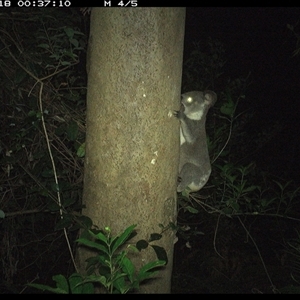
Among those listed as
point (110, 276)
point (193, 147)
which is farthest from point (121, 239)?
point (193, 147)

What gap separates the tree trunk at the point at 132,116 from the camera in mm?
1762

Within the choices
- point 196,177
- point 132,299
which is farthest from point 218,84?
point 132,299

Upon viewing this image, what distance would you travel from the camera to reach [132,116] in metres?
1.77

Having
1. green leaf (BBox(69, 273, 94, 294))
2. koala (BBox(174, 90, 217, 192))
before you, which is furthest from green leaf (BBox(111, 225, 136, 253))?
koala (BBox(174, 90, 217, 192))

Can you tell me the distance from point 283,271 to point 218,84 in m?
3.87

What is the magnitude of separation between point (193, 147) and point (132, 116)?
214 centimetres

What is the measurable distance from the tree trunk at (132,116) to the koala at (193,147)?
1821mm

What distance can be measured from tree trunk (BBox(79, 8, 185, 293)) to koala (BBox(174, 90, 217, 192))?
1.82 m

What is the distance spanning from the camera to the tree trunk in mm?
1762

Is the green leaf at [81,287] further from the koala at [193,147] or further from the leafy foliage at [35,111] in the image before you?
the koala at [193,147]

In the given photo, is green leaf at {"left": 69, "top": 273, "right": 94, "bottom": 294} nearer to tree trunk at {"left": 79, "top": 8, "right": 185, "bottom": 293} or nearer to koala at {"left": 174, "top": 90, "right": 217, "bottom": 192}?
tree trunk at {"left": 79, "top": 8, "right": 185, "bottom": 293}

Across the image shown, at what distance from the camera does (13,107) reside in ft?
8.75

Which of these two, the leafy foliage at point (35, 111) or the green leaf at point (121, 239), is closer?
the green leaf at point (121, 239)

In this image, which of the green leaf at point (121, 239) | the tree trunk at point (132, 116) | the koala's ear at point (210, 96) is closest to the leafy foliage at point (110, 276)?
the green leaf at point (121, 239)
